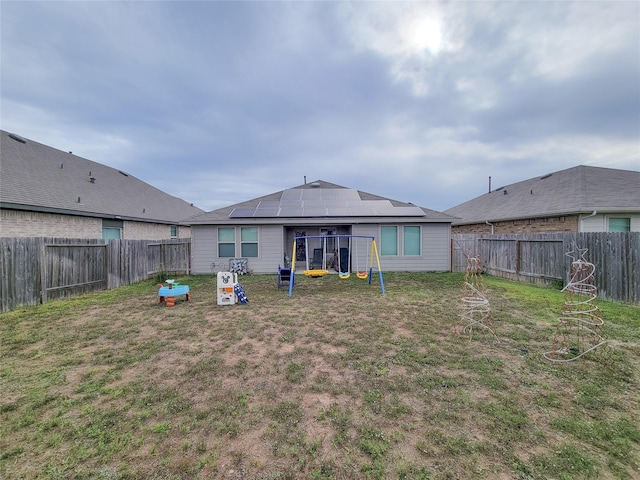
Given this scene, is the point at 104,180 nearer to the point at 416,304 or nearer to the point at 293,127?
the point at 293,127

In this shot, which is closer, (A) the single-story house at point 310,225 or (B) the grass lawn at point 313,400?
(B) the grass lawn at point 313,400

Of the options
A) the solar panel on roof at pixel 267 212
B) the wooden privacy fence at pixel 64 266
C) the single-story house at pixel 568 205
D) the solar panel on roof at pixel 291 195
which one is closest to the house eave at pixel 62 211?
the wooden privacy fence at pixel 64 266

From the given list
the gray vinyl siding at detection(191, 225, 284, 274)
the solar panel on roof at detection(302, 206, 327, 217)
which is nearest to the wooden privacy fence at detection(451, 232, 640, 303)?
the solar panel on roof at detection(302, 206, 327, 217)

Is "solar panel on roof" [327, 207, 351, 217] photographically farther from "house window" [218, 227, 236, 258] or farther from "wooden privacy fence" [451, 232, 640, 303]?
"wooden privacy fence" [451, 232, 640, 303]

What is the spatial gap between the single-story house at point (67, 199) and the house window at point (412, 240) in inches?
425

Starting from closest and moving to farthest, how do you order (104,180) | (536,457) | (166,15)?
(536,457)
(166,15)
(104,180)

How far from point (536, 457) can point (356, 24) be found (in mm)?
12010

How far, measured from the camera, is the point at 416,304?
664 centimetres

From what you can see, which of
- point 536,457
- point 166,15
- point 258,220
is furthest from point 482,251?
point 166,15

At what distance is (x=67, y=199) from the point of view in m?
11.5

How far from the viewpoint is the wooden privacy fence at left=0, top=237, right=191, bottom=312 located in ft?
20.4

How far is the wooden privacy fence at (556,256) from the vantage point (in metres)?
6.48

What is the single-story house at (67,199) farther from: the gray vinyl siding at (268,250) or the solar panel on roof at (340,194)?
the solar panel on roof at (340,194)

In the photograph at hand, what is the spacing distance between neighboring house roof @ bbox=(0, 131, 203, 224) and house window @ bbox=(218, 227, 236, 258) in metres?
6.06
